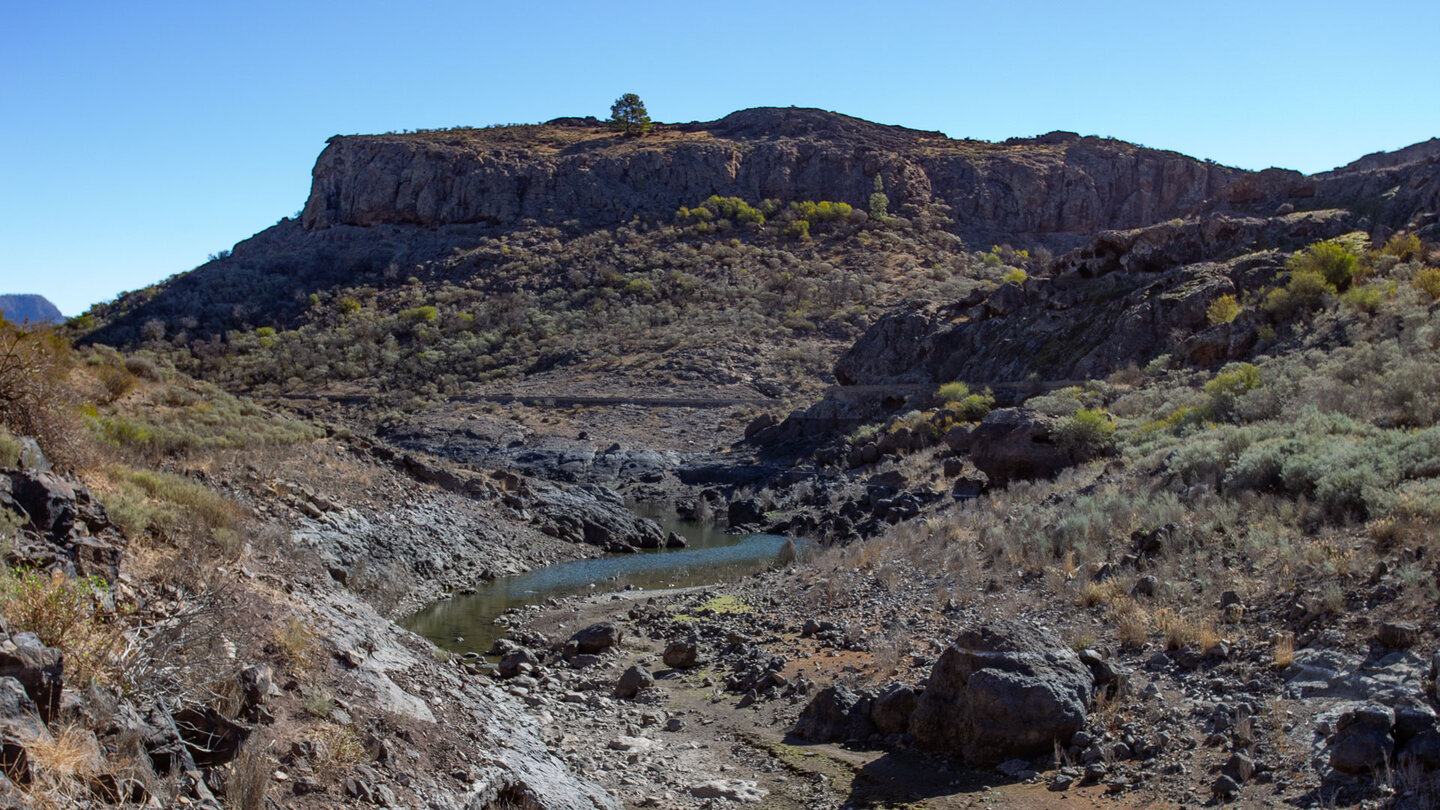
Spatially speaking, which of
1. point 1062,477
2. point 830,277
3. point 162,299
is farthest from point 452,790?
point 162,299

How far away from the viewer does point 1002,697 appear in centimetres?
836

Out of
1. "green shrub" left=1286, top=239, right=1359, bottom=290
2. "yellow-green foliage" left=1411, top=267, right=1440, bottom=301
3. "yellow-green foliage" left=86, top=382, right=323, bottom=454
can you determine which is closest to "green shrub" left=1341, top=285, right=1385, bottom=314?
"yellow-green foliage" left=1411, top=267, right=1440, bottom=301

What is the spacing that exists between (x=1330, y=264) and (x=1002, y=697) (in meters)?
26.5

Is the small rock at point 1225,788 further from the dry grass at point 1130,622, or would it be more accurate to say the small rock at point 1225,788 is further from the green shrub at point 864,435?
the green shrub at point 864,435

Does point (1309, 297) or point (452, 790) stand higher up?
point (1309, 297)

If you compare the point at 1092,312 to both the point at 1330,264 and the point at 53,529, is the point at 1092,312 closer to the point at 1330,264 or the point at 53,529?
the point at 1330,264

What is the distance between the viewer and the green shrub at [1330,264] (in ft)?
92.7

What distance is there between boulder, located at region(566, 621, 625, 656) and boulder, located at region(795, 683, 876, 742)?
180 inches

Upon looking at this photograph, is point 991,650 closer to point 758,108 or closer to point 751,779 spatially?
point 751,779

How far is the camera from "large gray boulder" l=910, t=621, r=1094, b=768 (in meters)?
8.27

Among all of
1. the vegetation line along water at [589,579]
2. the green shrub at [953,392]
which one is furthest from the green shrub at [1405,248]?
the vegetation line along water at [589,579]

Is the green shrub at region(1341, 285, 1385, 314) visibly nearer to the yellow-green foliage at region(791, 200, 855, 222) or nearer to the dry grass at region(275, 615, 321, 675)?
the dry grass at region(275, 615, 321, 675)

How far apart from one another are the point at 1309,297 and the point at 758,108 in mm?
80845

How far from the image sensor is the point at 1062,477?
19641 mm
